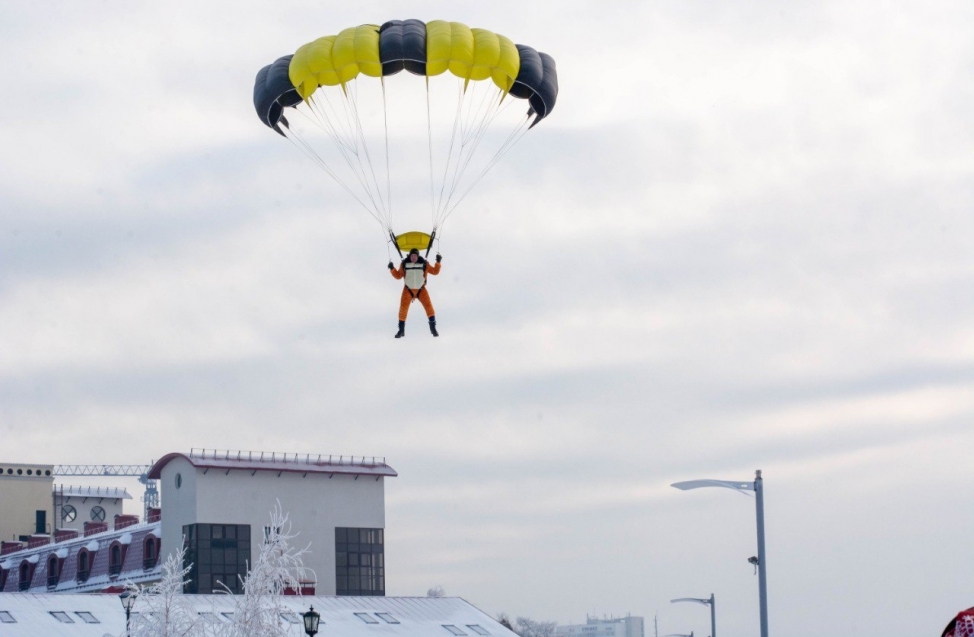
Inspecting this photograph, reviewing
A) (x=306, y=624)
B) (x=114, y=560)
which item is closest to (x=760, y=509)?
(x=306, y=624)

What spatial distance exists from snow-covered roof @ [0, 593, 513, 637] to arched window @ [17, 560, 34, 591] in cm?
3126

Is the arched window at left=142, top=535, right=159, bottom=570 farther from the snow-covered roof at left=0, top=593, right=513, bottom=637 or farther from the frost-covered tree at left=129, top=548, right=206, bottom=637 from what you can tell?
the frost-covered tree at left=129, top=548, right=206, bottom=637

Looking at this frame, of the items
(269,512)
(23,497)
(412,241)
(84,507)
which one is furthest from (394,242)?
(84,507)

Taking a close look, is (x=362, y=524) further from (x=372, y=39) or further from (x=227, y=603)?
(x=372, y=39)

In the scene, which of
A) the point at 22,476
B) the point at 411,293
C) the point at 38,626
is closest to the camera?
the point at 411,293

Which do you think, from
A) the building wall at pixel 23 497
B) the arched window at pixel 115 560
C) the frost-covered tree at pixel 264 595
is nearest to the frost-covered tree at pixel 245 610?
the frost-covered tree at pixel 264 595

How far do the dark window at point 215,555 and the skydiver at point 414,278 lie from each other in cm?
3376

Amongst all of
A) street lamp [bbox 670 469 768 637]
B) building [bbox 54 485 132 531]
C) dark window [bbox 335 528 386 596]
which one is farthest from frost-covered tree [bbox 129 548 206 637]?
building [bbox 54 485 132 531]

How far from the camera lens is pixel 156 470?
6372 cm

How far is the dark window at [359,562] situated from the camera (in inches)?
2445

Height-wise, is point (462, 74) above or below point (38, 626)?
above

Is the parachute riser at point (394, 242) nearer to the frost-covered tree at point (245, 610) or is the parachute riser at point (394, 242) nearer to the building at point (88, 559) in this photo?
the frost-covered tree at point (245, 610)

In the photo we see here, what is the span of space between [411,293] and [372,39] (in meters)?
5.37

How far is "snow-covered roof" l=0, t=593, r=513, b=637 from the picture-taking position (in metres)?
35.8
